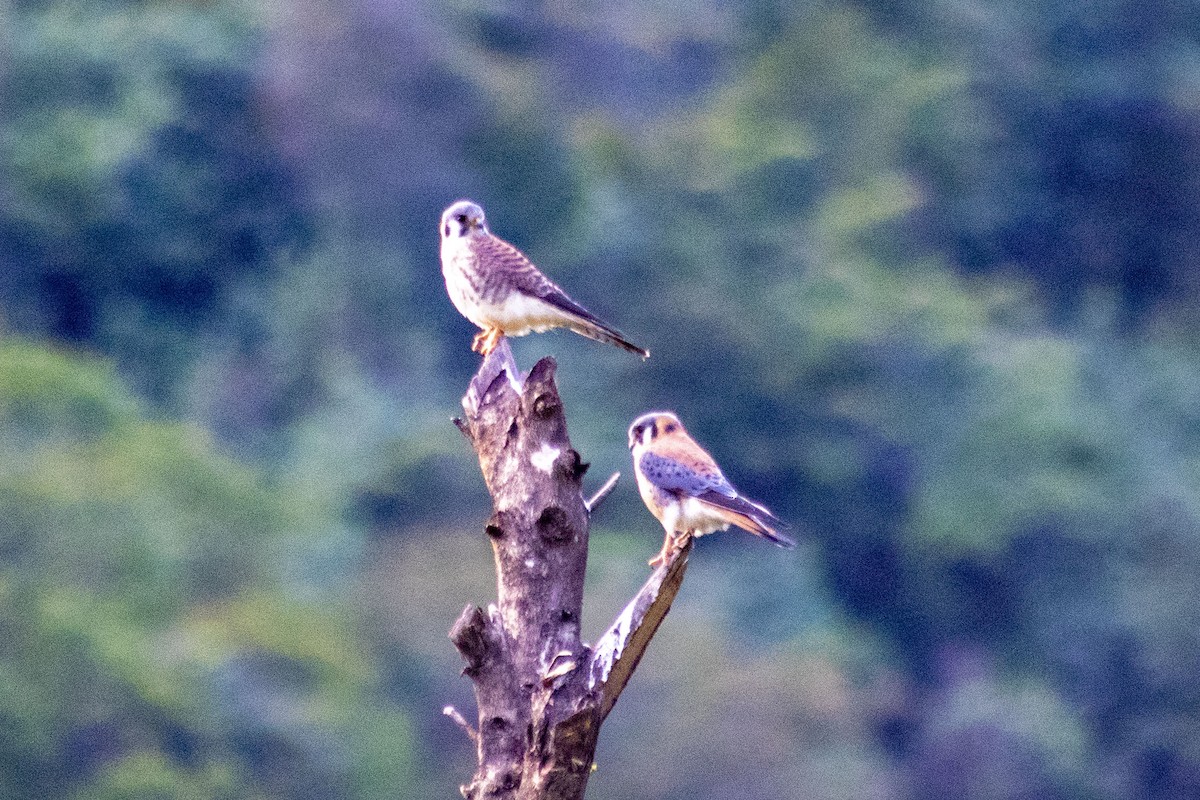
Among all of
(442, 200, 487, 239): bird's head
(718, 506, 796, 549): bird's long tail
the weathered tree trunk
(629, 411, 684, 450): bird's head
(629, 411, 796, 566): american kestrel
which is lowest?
the weathered tree trunk

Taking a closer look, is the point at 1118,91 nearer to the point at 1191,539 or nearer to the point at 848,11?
the point at 848,11

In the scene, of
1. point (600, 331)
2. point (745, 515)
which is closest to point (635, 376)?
point (745, 515)

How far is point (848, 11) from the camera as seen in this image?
203 feet

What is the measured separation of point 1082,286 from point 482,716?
5017cm

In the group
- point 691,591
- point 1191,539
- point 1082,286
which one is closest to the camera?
point 691,591

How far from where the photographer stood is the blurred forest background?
33250 mm

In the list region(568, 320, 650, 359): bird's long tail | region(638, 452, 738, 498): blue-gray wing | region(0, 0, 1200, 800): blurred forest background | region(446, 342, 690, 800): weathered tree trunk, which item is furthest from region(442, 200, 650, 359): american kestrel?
region(0, 0, 1200, 800): blurred forest background

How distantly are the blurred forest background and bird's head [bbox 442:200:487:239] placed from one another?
20807 mm

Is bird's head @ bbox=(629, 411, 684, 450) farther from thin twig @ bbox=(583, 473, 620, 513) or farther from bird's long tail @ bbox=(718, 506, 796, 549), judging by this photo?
thin twig @ bbox=(583, 473, 620, 513)

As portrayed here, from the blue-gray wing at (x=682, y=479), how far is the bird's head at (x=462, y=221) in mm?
1059

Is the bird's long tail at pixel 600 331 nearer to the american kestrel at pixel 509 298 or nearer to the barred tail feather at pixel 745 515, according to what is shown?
the american kestrel at pixel 509 298

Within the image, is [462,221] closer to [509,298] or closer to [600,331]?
[509,298]

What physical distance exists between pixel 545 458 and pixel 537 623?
0.40 metres

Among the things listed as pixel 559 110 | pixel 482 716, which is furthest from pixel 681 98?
pixel 482 716
